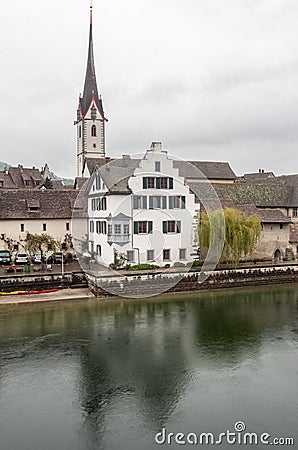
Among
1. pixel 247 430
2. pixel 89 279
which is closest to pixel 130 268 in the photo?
pixel 89 279

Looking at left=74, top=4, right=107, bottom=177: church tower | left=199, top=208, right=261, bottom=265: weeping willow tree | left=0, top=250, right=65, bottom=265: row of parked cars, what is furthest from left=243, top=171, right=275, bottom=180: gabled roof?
left=0, top=250, right=65, bottom=265: row of parked cars

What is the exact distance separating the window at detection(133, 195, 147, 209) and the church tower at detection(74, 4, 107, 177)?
25.9 meters

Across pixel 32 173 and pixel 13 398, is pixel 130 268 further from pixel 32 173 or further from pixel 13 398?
pixel 32 173

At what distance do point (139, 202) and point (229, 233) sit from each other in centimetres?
607

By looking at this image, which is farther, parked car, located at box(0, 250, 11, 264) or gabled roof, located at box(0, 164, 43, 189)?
gabled roof, located at box(0, 164, 43, 189)

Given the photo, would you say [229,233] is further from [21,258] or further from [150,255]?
[21,258]

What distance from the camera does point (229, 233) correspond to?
97.5ft

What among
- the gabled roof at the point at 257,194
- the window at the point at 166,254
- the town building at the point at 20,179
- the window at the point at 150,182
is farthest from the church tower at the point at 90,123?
the window at the point at 166,254

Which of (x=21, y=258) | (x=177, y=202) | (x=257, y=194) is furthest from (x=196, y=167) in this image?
(x=21, y=258)

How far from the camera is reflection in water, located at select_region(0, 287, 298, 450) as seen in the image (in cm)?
1227

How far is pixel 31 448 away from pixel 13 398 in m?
2.86

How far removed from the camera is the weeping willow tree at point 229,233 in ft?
96.6

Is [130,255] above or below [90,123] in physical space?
below

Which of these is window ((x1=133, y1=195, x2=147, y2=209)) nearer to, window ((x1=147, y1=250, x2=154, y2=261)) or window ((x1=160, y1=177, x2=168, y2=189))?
window ((x1=160, y1=177, x2=168, y2=189))
